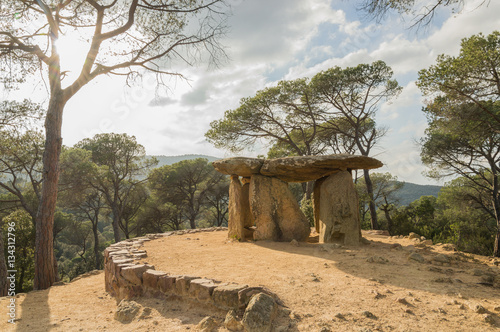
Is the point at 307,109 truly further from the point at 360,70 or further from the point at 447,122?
the point at 447,122

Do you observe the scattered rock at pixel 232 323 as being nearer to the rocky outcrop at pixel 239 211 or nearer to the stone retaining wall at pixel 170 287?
the stone retaining wall at pixel 170 287

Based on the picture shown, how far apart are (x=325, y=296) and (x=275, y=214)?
4425 mm

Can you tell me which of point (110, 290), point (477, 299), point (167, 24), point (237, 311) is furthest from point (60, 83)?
point (477, 299)

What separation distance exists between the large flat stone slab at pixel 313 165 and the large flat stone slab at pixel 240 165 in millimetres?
205

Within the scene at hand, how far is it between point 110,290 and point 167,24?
7.91 metres

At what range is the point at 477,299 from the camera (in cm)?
330

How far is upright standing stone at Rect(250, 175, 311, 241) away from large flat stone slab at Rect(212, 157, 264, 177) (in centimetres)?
42

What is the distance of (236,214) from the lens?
27.1ft

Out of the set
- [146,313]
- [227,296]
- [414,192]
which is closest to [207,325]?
[227,296]

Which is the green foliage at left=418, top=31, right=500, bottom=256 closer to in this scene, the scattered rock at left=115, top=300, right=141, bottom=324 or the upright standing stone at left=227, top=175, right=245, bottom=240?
the upright standing stone at left=227, top=175, right=245, bottom=240

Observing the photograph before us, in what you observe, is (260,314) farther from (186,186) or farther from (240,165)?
(186,186)

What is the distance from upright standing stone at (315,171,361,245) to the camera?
696 centimetres

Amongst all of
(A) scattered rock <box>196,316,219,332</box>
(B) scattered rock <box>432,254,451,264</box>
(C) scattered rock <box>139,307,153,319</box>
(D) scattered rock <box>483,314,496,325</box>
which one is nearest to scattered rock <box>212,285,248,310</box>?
(A) scattered rock <box>196,316,219,332</box>

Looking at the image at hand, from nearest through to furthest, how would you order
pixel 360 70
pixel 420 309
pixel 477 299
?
pixel 420 309, pixel 477 299, pixel 360 70
